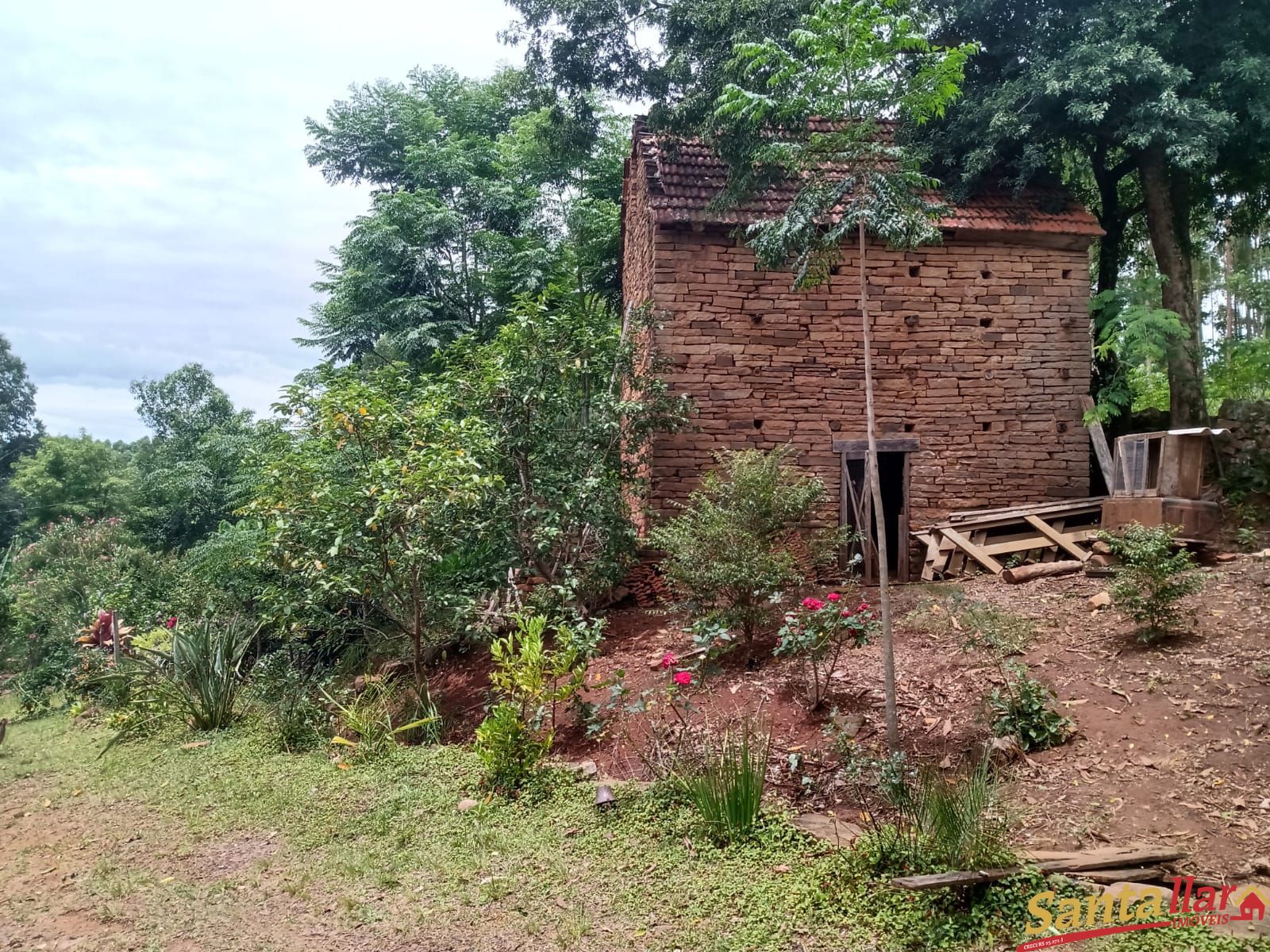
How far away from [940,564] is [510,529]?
4.98 meters

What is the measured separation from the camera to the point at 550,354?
7.86 metres

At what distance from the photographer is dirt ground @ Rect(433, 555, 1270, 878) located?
150 inches

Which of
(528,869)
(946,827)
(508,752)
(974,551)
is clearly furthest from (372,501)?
(974,551)

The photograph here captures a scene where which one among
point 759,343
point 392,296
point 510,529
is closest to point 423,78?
point 392,296

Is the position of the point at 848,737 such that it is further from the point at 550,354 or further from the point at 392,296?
the point at 392,296

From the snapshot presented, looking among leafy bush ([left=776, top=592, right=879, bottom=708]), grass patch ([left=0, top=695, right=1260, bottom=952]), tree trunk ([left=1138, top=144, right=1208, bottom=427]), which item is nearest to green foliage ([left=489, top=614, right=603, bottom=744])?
grass patch ([left=0, top=695, right=1260, bottom=952])

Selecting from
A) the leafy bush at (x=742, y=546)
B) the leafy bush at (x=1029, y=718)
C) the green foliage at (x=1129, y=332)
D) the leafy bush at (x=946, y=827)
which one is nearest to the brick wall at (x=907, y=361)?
the green foliage at (x=1129, y=332)

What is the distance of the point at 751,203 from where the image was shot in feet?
30.7

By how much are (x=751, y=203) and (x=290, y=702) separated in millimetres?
7496

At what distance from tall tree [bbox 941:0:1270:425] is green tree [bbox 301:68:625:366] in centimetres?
709

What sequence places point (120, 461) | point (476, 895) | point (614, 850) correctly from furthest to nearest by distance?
1. point (120, 461)
2. point (614, 850)
3. point (476, 895)

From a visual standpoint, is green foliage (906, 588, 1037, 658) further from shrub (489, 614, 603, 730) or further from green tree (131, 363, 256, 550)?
green tree (131, 363, 256, 550)

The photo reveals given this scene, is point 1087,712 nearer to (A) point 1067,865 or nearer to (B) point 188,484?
(A) point 1067,865

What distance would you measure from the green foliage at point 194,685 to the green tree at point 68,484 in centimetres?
1720
